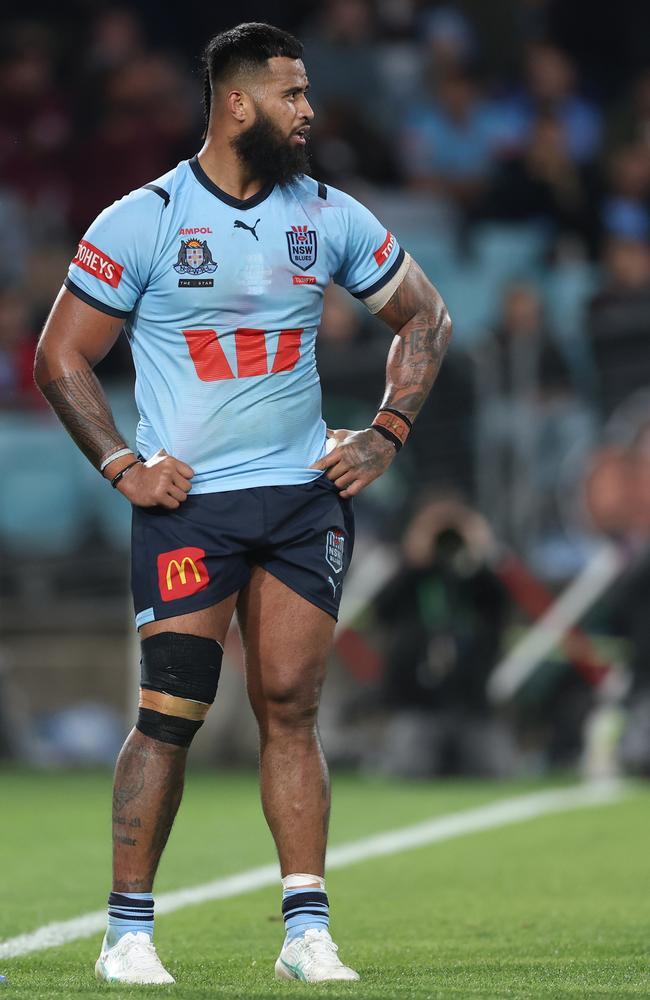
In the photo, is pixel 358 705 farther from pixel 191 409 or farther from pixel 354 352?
pixel 191 409

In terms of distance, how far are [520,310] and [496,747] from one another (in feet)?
11.1

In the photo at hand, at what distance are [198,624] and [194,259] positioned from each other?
2.98 ft

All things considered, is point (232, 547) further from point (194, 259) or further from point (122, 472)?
point (194, 259)

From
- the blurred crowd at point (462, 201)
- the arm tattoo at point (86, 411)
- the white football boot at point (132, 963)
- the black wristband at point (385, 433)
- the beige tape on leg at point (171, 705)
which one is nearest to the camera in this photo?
the white football boot at point (132, 963)

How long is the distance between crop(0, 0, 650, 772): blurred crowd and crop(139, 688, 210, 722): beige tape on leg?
748 cm

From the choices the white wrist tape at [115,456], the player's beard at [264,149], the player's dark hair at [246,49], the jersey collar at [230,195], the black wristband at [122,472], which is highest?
the player's dark hair at [246,49]

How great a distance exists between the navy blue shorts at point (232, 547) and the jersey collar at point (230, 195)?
0.72 meters

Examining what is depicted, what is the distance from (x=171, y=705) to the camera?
458 centimetres

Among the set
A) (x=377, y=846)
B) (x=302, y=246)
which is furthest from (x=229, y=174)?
(x=377, y=846)

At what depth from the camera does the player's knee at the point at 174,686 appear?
4.58 metres

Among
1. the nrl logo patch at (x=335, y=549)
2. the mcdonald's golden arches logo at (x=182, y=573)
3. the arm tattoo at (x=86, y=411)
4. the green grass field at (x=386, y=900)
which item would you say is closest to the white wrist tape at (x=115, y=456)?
the arm tattoo at (x=86, y=411)

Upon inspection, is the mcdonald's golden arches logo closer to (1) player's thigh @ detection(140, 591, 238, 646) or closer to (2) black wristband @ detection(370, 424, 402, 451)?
(1) player's thigh @ detection(140, 591, 238, 646)

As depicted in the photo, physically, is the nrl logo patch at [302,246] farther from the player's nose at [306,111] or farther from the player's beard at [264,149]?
the player's nose at [306,111]

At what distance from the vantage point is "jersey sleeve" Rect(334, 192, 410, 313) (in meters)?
4.88
